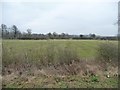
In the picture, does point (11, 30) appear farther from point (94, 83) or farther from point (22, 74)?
point (94, 83)

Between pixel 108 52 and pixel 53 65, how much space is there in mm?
2902

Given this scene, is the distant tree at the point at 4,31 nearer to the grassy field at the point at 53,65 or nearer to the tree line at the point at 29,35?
the tree line at the point at 29,35

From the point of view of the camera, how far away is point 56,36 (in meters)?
12.1

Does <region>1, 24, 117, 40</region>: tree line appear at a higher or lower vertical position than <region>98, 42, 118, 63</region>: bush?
higher

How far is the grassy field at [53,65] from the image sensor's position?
8836 mm

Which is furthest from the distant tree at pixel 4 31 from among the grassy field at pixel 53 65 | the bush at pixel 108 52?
the bush at pixel 108 52

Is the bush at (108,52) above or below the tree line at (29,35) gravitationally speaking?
below

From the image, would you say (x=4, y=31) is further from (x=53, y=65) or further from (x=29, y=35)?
(x=53, y=65)

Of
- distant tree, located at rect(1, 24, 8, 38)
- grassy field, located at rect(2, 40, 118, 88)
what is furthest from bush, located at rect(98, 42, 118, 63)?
distant tree, located at rect(1, 24, 8, 38)

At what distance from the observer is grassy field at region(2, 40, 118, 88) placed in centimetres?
884

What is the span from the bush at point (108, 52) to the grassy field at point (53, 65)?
0.91 ft

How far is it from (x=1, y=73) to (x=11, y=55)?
48.7 inches

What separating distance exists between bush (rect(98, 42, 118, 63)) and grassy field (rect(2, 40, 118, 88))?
0.91 feet

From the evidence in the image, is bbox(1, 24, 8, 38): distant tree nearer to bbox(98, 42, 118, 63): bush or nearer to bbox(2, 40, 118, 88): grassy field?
bbox(2, 40, 118, 88): grassy field
